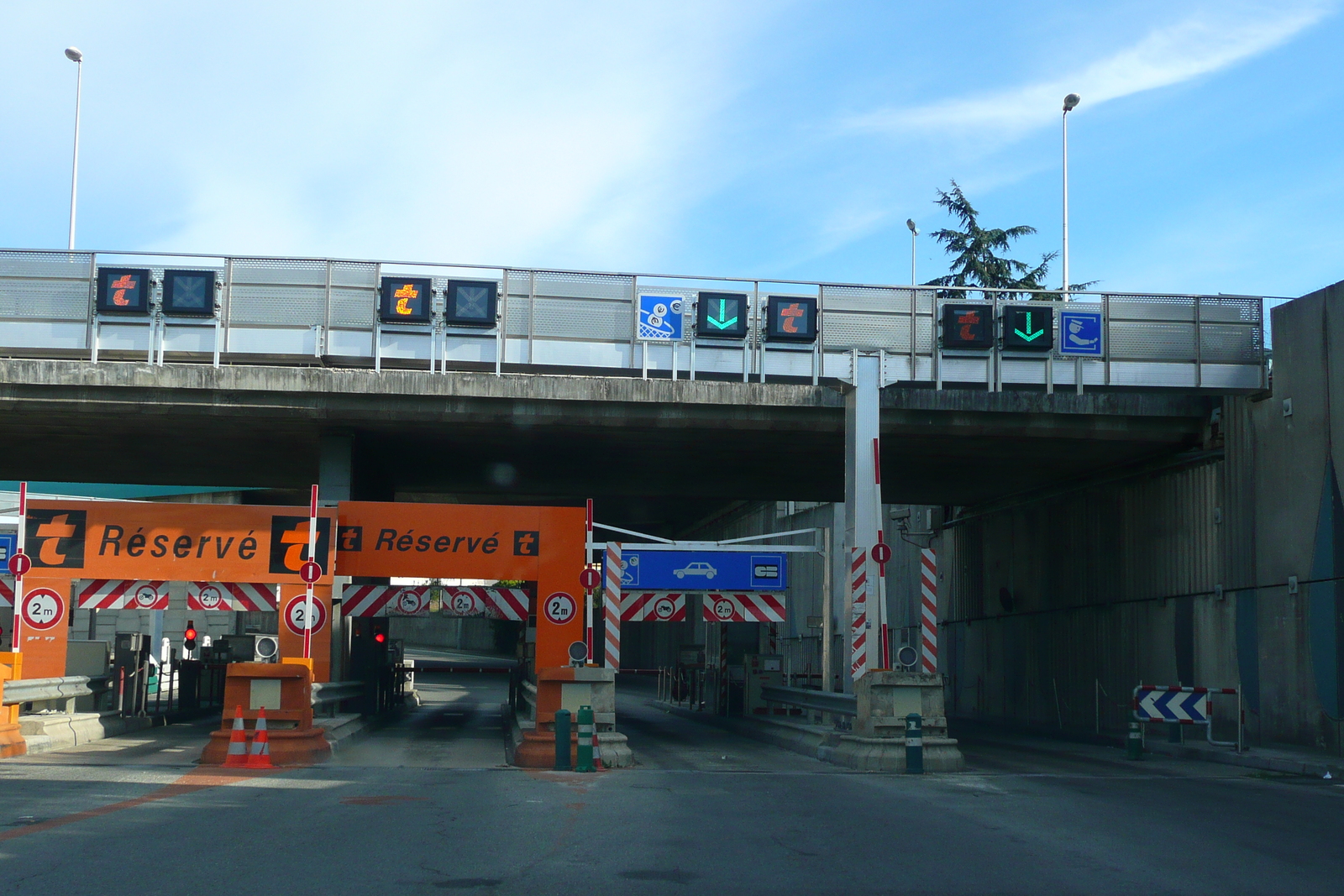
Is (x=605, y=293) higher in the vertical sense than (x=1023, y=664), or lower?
higher

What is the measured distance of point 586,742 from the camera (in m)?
15.5

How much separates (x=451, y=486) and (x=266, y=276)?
36.5 feet

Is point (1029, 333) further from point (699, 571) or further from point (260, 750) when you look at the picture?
point (260, 750)

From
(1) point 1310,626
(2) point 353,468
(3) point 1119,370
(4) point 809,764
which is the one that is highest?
(3) point 1119,370

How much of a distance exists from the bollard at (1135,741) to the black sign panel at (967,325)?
6.50 meters

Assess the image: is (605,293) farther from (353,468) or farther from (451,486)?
(451,486)

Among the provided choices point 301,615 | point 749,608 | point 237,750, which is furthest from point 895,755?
point 301,615

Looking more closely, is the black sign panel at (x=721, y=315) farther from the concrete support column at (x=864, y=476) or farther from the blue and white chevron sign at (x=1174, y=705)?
the blue and white chevron sign at (x=1174, y=705)

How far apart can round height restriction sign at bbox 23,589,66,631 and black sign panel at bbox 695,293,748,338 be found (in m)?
10.8

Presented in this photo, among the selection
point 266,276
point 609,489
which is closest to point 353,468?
point 266,276

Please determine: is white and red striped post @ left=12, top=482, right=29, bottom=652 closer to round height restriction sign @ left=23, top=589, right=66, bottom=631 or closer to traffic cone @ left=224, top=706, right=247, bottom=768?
round height restriction sign @ left=23, top=589, right=66, bottom=631

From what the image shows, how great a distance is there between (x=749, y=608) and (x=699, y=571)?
5.13ft

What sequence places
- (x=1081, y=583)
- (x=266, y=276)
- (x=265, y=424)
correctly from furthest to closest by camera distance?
1. (x=1081, y=583)
2. (x=265, y=424)
3. (x=266, y=276)

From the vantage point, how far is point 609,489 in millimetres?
30641
